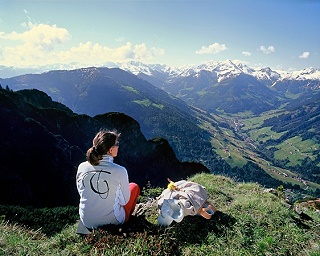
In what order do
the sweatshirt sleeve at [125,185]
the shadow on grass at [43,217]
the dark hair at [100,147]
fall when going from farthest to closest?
the shadow on grass at [43,217]
the sweatshirt sleeve at [125,185]
the dark hair at [100,147]

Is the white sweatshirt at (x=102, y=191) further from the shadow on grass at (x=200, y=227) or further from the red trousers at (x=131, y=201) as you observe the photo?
Answer: the shadow on grass at (x=200, y=227)

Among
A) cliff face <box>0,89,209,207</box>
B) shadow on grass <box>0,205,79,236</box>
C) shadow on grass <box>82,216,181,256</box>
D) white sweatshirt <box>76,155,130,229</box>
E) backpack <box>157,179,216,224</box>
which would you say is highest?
white sweatshirt <box>76,155,130,229</box>

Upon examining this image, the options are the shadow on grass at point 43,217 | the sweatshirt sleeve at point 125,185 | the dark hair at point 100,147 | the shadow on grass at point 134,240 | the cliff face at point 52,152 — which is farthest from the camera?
the cliff face at point 52,152

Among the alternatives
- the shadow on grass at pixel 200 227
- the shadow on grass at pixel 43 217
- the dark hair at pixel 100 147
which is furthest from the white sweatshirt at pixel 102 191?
the shadow on grass at pixel 43 217

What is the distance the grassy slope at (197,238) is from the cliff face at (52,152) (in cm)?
3304

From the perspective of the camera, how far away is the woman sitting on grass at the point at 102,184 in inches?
358

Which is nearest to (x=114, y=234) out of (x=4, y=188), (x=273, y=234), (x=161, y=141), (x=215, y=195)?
(x=273, y=234)

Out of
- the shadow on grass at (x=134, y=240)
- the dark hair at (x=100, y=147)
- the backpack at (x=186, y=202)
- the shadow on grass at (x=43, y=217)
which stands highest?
the dark hair at (x=100, y=147)

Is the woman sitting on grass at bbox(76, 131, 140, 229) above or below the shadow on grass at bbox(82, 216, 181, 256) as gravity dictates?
above

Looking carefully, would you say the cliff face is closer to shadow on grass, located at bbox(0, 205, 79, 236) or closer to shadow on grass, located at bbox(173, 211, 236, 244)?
shadow on grass, located at bbox(0, 205, 79, 236)

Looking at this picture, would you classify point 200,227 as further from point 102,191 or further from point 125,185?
point 102,191

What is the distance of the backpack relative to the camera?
10414mm

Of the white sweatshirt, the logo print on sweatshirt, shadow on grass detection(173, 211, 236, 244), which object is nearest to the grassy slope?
shadow on grass detection(173, 211, 236, 244)

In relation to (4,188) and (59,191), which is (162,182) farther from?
(4,188)
